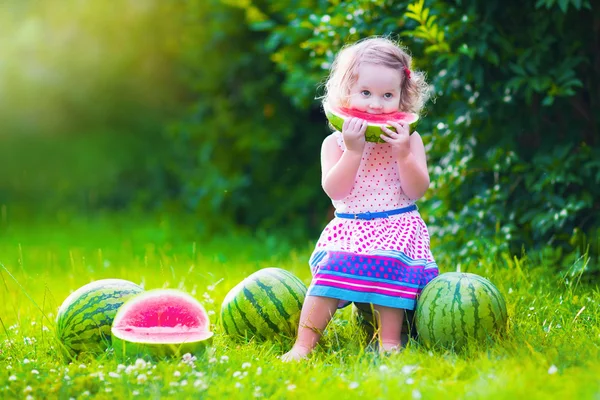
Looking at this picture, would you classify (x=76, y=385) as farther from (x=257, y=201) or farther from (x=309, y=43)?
(x=257, y=201)

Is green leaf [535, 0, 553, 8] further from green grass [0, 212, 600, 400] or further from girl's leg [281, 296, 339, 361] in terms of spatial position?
girl's leg [281, 296, 339, 361]

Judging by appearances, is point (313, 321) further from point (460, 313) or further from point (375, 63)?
point (375, 63)

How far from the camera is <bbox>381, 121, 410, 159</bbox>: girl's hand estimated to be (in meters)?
3.59

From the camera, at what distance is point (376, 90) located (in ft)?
12.2

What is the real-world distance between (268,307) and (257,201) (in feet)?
13.4

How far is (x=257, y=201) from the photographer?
779cm

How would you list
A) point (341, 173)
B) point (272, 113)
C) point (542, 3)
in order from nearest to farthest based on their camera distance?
point (341, 173) < point (542, 3) < point (272, 113)

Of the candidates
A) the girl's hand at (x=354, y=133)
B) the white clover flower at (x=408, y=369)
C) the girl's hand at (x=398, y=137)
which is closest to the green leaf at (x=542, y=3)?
the girl's hand at (x=398, y=137)

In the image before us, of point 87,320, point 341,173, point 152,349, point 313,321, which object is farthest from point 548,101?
point 87,320

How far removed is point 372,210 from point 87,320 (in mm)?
1479

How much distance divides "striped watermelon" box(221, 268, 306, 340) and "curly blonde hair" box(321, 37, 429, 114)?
3.22ft

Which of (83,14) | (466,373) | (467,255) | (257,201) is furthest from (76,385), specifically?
(83,14)

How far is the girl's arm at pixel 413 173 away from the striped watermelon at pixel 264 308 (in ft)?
2.47

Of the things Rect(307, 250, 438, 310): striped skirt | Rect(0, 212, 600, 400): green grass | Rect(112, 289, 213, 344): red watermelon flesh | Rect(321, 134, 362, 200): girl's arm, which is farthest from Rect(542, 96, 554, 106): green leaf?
Rect(112, 289, 213, 344): red watermelon flesh
